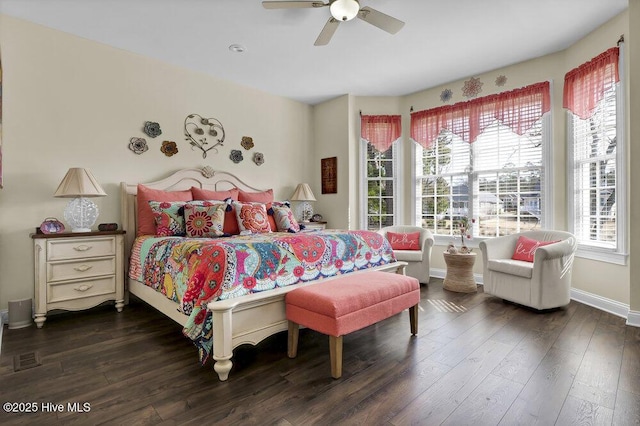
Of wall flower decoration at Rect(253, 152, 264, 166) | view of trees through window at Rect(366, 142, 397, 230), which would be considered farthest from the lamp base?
view of trees through window at Rect(366, 142, 397, 230)

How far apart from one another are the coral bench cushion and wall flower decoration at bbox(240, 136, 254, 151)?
299 centimetres

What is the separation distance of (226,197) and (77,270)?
1.72 metres

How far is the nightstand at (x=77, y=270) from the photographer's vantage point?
2857 mm

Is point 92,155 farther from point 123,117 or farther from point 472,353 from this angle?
point 472,353

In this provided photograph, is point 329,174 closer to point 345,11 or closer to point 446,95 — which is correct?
point 446,95

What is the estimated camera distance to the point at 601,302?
10.9 feet

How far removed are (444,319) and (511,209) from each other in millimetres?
2106

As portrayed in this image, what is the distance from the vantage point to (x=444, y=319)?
302 centimetres

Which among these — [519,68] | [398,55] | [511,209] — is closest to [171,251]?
[398,55]

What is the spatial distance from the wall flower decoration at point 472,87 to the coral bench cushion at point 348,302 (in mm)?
3261

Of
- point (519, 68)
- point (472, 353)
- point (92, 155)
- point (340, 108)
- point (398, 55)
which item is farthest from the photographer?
point (340, 108)

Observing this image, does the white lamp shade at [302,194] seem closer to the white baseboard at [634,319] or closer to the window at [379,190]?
the window at [379,190]

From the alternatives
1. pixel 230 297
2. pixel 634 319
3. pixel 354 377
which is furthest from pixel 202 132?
pixel 634 319

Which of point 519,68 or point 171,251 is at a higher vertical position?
point 519,68
